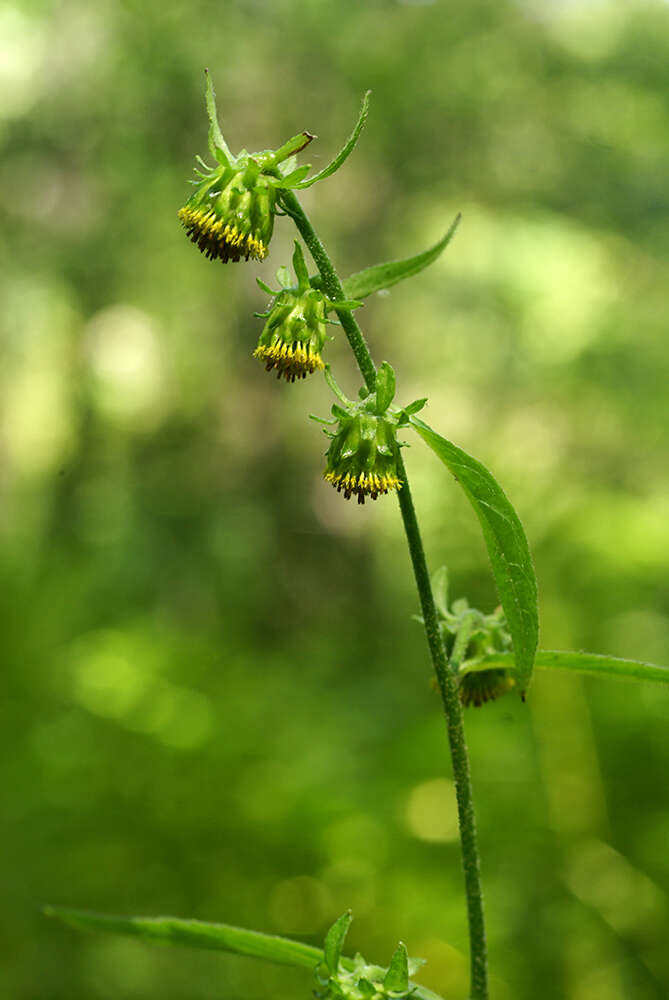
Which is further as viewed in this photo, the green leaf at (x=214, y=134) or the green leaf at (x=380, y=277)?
the green leaf at (x=380, y=277)

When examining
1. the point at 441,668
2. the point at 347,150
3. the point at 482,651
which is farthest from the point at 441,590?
the point at 347,150

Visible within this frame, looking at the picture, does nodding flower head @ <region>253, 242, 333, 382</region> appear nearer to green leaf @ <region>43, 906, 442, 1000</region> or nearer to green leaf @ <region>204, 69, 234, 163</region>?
green leaf @ <region>204, 69, 234, 163</region>

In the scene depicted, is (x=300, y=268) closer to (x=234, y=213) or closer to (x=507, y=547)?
(x=234, y=213)

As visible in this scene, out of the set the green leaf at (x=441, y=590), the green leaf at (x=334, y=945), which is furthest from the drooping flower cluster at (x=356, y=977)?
the green leaf at (x=441, y=590)

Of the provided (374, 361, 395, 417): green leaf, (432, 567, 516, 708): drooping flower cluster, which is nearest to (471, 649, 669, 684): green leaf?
(432, 567, 516, 708): drooping flower cluster

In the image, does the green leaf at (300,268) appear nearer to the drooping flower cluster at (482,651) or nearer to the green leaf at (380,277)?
the green leaf at (380,277)

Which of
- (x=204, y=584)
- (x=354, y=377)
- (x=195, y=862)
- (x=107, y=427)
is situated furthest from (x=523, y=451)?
(x=107, y=427)

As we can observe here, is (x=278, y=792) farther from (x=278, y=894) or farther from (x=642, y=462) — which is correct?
(x=642, y=462)
